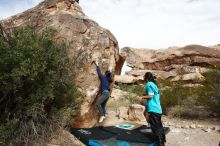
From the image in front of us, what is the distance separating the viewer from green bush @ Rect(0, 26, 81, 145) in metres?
6.93

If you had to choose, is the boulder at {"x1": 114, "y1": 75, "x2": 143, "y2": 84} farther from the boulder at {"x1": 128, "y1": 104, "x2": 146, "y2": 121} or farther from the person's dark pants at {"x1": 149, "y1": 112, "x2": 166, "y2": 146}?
the person's dark pants at {"x1": 149, "y1": 112, "x2": 166, "y2": 146}

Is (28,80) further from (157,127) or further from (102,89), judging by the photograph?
(157,127)

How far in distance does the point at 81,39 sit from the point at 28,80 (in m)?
2.95

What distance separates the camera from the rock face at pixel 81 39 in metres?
9.42

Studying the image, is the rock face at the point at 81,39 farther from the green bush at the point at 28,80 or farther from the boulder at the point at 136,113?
the boulder at the point at 136,113

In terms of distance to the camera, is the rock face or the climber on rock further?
the climber on rock

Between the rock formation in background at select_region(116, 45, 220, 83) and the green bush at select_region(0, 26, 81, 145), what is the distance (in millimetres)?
16256

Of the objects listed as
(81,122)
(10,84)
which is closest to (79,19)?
(81,122)

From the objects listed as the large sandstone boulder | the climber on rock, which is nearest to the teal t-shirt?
the climber on rock

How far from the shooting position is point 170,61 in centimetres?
2888

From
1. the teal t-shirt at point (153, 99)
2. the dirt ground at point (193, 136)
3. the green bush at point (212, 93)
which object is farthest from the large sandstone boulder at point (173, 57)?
the teal t-shirt at point (153, 99)

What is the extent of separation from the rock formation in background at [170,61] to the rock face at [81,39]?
46.0 ft

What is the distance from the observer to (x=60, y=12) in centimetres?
1018

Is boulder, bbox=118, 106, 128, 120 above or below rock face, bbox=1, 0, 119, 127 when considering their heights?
below
